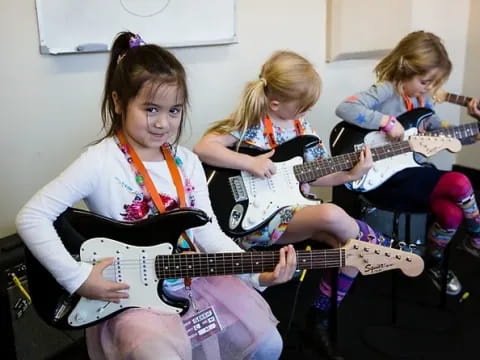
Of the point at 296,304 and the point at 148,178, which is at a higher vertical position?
the point at 148,178

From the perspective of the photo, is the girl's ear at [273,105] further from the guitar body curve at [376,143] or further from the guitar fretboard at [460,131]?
the guitar fretboard at [460,131]

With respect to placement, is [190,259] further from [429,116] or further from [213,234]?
[429,116]

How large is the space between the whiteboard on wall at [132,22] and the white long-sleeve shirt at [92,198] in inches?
28.5

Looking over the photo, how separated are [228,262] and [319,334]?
58 cm

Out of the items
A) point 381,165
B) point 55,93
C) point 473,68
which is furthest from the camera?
point 473,68

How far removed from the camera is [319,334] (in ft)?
5.24

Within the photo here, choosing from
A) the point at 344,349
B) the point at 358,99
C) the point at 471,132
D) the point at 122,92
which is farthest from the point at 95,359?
the point at 471,132

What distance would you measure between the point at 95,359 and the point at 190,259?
1.00ft

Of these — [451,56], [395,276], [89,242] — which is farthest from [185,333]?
[451,56]

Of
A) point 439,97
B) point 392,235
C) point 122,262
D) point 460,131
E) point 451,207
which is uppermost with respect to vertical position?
point 439,97

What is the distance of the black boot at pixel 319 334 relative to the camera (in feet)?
5.14

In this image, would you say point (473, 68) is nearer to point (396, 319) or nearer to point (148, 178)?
point (396, 319)

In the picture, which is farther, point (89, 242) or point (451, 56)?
point (451, 56)

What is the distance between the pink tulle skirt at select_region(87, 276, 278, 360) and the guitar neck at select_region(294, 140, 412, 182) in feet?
1.57
